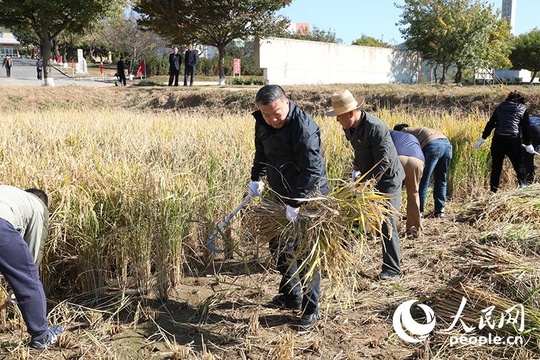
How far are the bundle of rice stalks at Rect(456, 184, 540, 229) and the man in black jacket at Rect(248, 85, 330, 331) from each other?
2.42m

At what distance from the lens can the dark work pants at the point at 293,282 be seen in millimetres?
2934

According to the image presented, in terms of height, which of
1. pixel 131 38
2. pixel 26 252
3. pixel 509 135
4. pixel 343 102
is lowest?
pixel 26 252

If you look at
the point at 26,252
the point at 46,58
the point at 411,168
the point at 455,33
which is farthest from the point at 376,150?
the point at 455,33

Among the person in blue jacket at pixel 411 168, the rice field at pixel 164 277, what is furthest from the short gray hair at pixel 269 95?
the person in blue jacket at pixel 411 168

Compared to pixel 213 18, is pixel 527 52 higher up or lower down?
higher up

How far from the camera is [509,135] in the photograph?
5961 mm

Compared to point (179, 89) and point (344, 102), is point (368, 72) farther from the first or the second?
point (344, 102)

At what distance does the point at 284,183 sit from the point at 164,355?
1220 millimetres

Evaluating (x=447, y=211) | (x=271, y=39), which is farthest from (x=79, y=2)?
(x=447, y=211)

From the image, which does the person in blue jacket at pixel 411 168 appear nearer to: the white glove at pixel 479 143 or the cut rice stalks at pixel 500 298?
the cut rice stalks at pixel 500 298

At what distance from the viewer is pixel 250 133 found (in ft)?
20.1

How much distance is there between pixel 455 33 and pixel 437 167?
18.1 metres

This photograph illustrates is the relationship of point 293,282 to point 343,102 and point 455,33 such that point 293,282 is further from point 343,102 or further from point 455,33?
point 455,33

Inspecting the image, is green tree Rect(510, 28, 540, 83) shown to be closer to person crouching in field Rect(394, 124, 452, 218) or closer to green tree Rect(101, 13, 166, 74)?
green tree Rect(101, 13, 166, 74)
